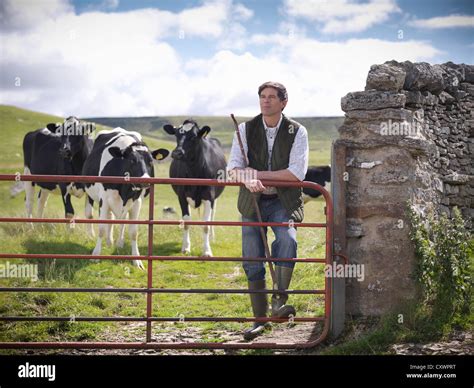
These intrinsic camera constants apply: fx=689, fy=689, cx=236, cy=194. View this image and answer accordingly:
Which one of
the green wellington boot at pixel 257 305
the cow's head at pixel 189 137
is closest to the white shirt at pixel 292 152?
the green wellington boot at pixel 257 305

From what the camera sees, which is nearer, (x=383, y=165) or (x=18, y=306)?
(x=383, y=165)

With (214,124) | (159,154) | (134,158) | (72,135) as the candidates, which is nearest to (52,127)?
(72,135)

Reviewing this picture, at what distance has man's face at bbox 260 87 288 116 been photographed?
6676 mm

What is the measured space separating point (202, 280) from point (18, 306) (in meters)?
3.06

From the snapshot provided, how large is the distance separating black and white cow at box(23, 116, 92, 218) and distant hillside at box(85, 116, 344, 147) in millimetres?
120427

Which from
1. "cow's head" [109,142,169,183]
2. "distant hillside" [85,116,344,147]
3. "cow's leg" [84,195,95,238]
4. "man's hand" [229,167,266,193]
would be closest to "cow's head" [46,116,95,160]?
"cow's leg" [84,195,95,238]

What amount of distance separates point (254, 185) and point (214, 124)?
171 meters

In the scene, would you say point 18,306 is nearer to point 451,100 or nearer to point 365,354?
point 365,354

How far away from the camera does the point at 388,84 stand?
7.25 meters

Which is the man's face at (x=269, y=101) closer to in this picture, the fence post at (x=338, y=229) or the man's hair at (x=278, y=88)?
the man's hair at (x=278, y=88)

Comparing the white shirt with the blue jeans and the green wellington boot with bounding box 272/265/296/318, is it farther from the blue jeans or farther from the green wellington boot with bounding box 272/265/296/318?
the green wellington boot with bounding box 272/265/296/318

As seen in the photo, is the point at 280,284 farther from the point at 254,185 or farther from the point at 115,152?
the point at 115,152
